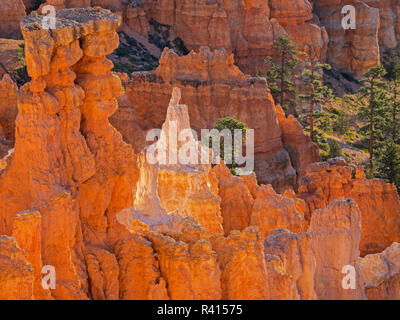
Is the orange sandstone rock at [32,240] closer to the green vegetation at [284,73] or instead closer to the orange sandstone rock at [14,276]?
the orange sandstone rock at [14,276]

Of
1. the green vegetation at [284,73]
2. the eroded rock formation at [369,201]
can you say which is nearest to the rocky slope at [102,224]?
the eroded rock formation at [369,201]

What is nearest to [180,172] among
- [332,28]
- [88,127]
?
[88,127]

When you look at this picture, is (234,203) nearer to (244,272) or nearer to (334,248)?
(334,248)

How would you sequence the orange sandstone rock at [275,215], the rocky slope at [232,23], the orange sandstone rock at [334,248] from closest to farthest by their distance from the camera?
the orange sandstone rock at [334,248] → the orange sandstone rock at [275,215] → the rocky slope at [232,23]

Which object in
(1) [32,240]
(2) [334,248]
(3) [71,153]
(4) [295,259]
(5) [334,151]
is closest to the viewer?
(1) [32,240]

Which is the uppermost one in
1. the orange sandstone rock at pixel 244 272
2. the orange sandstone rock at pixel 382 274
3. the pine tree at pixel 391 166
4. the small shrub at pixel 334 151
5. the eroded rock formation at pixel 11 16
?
the eroded rock formation at pixel 11 16

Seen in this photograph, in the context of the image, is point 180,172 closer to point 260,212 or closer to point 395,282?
point 260,212

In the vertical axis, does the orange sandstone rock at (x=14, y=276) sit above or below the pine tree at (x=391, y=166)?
below

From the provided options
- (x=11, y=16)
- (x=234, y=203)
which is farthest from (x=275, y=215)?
(x=11, y=16)
